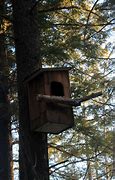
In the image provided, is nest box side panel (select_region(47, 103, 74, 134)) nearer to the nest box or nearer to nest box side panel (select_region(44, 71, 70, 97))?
the nest box

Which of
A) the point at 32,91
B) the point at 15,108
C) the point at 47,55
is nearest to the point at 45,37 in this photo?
the point at 47,55

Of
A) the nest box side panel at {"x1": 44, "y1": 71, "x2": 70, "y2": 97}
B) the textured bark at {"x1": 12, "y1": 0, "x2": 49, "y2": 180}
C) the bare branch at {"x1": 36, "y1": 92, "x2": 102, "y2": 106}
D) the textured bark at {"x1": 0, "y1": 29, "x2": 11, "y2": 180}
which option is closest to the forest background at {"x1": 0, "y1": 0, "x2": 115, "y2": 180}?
the textured bark at {"x1": 0, "y1": 29, "x2": 11, "y2": 180}

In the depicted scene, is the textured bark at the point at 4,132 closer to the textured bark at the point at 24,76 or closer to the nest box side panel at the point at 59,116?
the textured bark at the point at 24,76

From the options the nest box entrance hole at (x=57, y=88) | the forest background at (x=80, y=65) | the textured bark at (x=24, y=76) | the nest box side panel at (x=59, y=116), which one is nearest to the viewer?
the nest box side panel at (x=59, y=116)

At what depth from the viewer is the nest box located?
4.84 m

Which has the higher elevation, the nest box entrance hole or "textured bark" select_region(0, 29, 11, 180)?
the nest box entrance hole

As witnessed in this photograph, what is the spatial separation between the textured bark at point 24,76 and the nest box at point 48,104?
0.40ft

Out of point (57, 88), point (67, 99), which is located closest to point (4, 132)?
point (57, 88)

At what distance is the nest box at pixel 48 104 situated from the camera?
4836 millimetres

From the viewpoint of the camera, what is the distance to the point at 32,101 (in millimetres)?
5078

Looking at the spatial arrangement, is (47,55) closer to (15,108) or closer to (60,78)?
(15,108)

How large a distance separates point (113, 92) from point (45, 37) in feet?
4.78

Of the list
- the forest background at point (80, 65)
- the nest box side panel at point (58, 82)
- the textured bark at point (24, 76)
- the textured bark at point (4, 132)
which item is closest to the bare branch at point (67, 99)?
the nest box side panel at point (58, 82)

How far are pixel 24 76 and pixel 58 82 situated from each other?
0.45m
